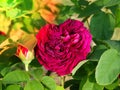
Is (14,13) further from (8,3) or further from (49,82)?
(49,82)

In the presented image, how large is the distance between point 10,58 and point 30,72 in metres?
0.09

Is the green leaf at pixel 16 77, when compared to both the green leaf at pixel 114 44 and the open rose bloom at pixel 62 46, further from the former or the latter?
the green leaf at pixel 114 44

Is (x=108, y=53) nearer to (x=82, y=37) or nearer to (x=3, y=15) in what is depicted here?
(x=82, y=37)

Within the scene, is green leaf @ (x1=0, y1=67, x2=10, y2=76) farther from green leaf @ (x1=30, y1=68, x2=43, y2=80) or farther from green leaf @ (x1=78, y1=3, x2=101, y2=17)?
green leaf @ (x1=78, y1=3, x2=101, y2=17)

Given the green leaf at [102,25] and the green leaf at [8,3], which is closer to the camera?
the green leaf at [8,3]

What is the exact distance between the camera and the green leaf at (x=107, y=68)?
19.9 inches

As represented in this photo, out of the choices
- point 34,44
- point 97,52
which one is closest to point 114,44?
point 97,52

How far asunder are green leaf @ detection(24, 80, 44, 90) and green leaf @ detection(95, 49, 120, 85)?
0.31 feet

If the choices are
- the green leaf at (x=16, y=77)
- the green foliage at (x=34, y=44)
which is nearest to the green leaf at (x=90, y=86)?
the green foliage at (x=34, y=44)

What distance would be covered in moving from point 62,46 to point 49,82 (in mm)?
64

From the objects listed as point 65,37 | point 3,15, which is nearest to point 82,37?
point 65,37

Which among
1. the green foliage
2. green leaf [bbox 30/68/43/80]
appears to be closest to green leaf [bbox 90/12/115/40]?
the green foliage

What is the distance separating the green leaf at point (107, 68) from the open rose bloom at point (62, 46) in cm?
4

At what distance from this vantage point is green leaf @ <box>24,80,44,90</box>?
1.70 ft
